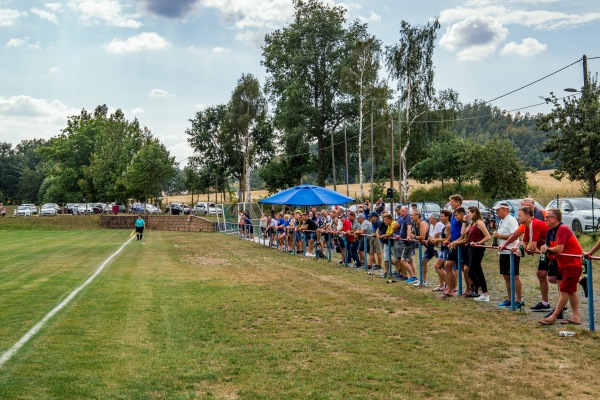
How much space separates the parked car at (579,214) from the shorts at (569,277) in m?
17.2

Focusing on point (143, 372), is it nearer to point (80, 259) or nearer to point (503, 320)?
point (503, 320)

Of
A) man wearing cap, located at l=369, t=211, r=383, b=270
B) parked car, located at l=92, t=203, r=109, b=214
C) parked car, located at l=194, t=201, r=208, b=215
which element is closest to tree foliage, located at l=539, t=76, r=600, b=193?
man wearing cap, located at l=369, t=211, r=383, b=270

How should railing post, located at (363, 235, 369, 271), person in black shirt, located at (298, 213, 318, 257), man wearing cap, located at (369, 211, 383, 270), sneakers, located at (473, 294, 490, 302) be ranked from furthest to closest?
1. person in black shirt, located at (298, 213, 318, 257)
2. railing post, located at (363, 235, 369, 271)
3. man wearing cap, located at (369, 211, 383, 270)
4. sneakers, located at (473, 294, 490, 302)

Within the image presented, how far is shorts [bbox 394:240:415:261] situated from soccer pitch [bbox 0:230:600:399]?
1.09 m

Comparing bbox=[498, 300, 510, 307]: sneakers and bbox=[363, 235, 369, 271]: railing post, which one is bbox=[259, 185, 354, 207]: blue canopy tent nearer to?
bbox=[363, 235, 369, 271]: railing post

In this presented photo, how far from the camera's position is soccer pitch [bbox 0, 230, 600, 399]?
6.34 meters

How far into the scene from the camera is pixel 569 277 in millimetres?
9289

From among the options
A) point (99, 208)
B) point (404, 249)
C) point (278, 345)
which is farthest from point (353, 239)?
point (99, 208)

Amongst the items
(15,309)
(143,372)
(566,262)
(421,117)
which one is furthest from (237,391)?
(421,117)

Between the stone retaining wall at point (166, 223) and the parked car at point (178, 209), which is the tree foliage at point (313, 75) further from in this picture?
the parked car at point (178, 209)

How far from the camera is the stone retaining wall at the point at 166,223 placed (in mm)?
56406

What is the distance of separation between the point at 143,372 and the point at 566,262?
6.23 metres

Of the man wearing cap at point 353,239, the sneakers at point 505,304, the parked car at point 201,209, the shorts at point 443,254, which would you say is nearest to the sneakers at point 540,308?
the sneakers at point 505,304

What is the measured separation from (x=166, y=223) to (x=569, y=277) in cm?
5292
